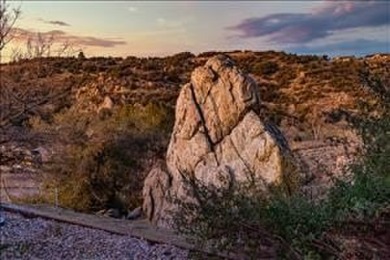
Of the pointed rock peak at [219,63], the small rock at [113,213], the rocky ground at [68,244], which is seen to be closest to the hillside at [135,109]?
the small rock at [113,213]

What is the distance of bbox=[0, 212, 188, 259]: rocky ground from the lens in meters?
12.7

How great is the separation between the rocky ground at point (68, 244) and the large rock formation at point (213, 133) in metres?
5.57

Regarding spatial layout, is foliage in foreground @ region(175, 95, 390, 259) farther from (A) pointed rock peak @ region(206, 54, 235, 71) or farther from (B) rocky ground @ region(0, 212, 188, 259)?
(A) pointed rock peak @ region(206, 54, 235, 71)

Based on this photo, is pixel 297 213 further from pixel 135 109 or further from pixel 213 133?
pixel 135 109

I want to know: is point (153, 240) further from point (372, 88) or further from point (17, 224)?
point (372, 88)

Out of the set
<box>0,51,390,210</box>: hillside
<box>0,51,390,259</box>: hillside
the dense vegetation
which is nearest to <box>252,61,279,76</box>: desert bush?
<box>0,51,390,210</box>: hillside

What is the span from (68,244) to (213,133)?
923 centimetres

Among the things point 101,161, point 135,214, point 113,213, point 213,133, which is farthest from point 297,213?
point 101,161

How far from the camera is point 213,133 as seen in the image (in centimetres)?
2202

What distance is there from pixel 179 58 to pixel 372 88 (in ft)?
160

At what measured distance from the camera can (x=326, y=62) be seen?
52.3m

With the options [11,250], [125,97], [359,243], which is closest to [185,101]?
[11,250]

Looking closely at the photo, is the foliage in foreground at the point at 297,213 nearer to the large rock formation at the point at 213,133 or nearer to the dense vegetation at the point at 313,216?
the dense vegetation at the point at 313,216

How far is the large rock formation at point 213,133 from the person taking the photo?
20.4m
